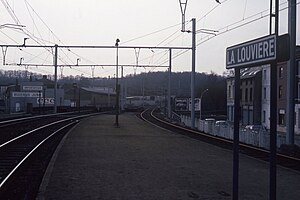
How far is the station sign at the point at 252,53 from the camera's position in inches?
250

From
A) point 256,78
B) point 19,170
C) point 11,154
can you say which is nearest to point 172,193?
point 19,170

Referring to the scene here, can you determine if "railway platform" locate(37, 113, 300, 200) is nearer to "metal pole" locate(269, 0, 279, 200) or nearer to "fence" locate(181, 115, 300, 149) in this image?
"metal pole" locate(269, 0, 279, 200)

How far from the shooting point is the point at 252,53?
22.6 ft

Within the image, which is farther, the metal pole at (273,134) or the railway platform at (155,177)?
the railway platform at (155,177)

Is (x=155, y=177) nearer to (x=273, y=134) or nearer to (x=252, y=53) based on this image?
(x=252, y=53)

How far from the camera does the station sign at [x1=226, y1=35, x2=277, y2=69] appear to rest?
634 cm

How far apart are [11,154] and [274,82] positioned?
17.1 meters

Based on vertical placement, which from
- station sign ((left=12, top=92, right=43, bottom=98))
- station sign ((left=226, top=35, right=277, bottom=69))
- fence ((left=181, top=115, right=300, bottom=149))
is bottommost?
fence ((left=181, top=115, right=300, bottom=149))

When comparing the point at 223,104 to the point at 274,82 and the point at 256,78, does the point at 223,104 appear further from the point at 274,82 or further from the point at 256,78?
the point at 274,82

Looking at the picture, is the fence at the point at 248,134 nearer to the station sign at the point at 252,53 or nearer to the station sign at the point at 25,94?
the station sign at the point at 252,53

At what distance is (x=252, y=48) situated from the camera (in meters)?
6.89

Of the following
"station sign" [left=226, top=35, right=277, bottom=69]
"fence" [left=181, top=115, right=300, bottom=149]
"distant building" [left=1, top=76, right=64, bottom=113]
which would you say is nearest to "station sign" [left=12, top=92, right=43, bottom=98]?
"distant building" [left=1, top=76, right=64, bottom=113]

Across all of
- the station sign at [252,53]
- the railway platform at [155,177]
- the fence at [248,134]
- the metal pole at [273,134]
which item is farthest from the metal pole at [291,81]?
the metal pole at [273,134]

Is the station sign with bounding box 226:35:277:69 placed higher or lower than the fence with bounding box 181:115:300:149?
higher
